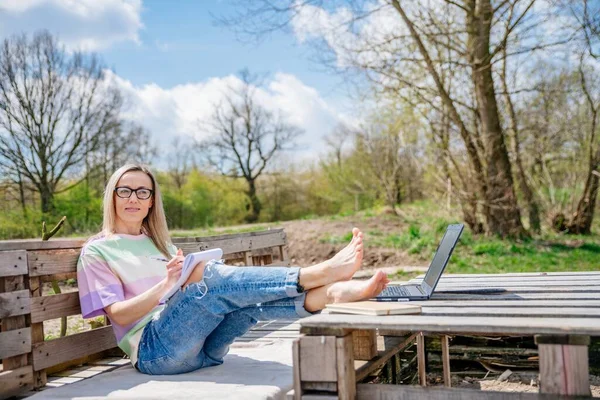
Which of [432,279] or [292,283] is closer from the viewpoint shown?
[292,283]

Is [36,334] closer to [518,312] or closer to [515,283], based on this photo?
[518,312]

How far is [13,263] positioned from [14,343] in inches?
13.0

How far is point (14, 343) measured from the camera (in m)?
2.51

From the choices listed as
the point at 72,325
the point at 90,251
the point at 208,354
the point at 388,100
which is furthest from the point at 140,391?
the point at 388,100

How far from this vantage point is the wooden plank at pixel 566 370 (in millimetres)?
1718

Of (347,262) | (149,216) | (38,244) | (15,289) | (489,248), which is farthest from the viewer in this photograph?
(489,248)

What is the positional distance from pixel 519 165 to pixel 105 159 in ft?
43.4

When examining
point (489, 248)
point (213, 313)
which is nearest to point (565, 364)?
point (213, 313)

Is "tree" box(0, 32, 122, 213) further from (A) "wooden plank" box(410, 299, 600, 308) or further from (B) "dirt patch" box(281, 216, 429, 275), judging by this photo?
(A) "wooden plank" box(410, 299, 600, 308)

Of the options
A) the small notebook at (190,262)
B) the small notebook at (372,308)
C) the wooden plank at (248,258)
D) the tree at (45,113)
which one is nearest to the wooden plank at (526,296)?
the small notebook at (372,308)

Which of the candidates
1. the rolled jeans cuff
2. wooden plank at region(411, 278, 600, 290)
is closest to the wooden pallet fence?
the rolled jeans cuff

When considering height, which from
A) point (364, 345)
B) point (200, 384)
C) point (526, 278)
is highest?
point (526, 278)

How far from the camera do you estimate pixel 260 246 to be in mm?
4645

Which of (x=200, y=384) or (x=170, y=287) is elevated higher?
(x=170, y=287)
